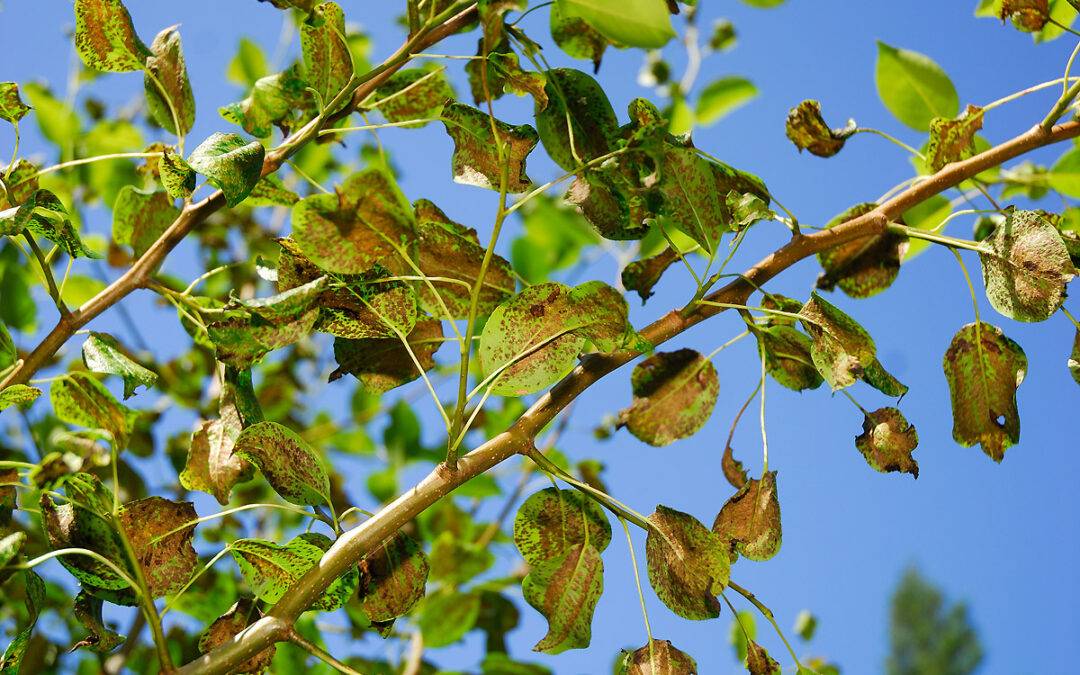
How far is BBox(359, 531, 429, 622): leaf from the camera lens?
572 millimetres

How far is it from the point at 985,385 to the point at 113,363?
0.66 meters

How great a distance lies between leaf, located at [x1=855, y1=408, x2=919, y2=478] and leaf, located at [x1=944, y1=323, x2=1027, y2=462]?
0.19 feet

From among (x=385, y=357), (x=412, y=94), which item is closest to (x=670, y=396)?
(x=385, y=357)

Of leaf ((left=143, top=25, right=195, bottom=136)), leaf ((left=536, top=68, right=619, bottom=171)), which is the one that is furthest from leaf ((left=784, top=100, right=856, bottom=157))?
leaf ((left=143, top=25, right=195, bottom=136))

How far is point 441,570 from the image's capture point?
1179 mm

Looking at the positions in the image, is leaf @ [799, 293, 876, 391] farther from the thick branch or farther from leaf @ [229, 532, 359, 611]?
leaf @ [229, 532, 359, 611]

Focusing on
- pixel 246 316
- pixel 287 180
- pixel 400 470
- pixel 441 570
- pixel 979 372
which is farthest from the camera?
pixel 287 180

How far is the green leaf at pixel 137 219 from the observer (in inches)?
28.8

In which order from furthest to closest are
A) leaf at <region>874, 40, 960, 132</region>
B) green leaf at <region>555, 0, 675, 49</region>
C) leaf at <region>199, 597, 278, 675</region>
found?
leaf at <region>874, 40, 960, 132</region>
leaf at <region>199, 597, 278, 675</region>
green leaf at <region>555, 0, 675, 49</region>

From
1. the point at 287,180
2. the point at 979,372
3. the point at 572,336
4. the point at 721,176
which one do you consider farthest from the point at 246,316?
the point at 287,180

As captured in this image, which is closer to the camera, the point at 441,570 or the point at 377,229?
the point at 377,229

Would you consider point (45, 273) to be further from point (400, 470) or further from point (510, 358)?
point (400, 470)

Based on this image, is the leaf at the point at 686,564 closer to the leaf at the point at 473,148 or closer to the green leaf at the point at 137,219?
the leaf at the point at 473,148

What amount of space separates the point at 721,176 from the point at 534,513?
0.29 m
